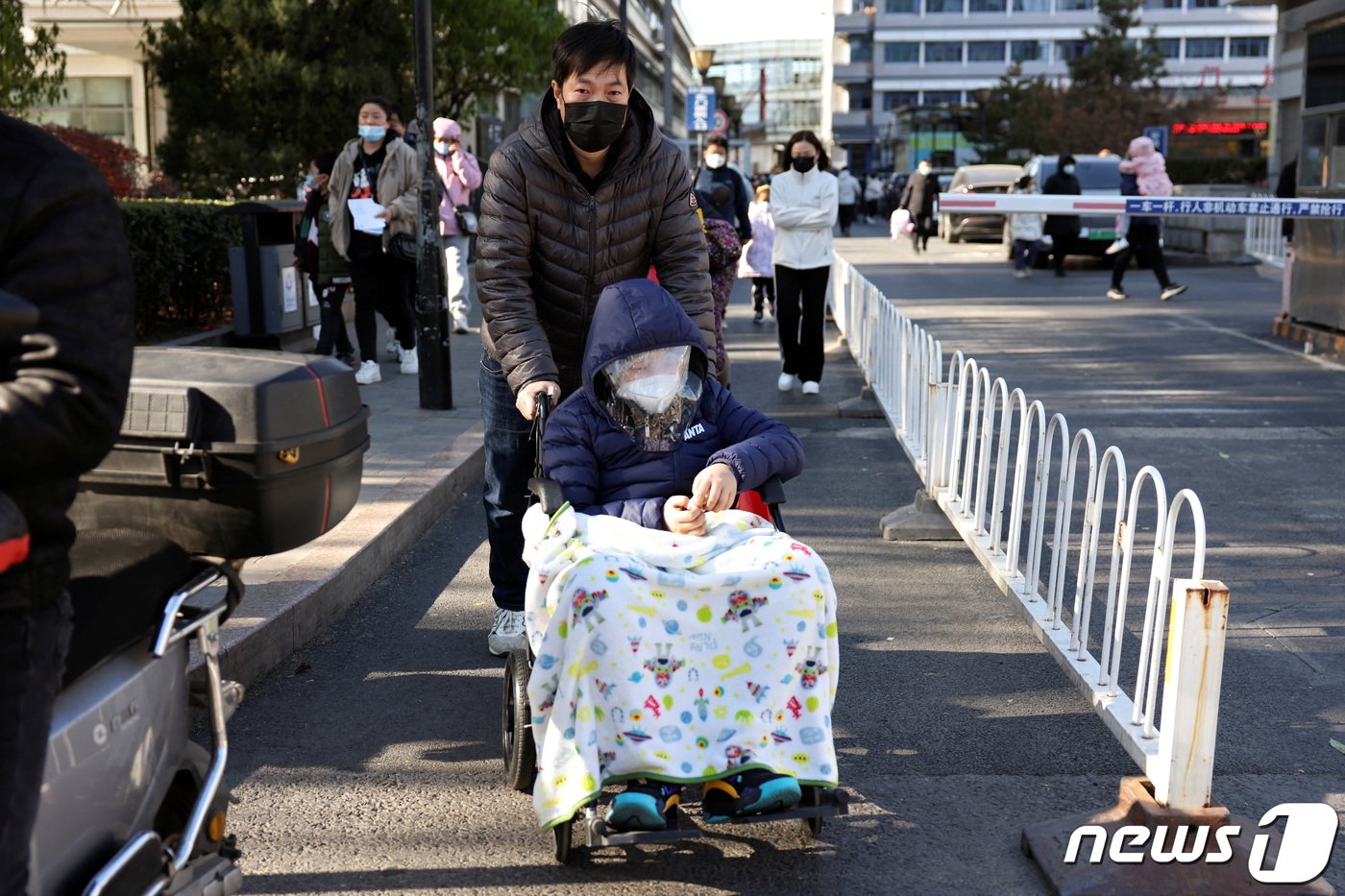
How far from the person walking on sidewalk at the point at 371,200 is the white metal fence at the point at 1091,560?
366 centimetres

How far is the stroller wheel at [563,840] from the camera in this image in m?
3.50

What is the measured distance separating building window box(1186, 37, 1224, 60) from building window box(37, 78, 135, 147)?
96.0 m

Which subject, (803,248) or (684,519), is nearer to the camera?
(684,519)

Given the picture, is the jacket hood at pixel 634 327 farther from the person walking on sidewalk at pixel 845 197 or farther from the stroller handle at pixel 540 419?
the person walking on sidewalk at pixel 845 197

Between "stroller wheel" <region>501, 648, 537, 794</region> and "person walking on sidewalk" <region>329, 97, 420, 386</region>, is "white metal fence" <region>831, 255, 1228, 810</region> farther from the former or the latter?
"person walking on sidewalk" <region>329, 97, 420, 386</region>

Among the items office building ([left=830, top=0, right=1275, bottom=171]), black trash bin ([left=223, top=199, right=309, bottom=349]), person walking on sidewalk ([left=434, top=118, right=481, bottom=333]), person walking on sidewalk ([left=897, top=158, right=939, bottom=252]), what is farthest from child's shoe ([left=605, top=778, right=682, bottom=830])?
office building ([left=830, top=0, right=1275, bottom=171])

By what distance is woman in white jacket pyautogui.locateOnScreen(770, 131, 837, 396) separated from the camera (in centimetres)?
1082

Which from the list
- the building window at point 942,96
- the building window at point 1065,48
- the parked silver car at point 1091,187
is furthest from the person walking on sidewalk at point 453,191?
the building window at point 942,96

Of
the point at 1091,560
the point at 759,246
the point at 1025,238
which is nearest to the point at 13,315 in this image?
the point at 1091,560

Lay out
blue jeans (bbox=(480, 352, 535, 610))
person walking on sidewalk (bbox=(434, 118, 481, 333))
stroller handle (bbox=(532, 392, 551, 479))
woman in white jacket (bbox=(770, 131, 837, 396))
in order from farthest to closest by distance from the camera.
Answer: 1. person walking on sidewalk (bbox=(434, 118, 481, 333))
2. woman in white jacket (bbox=(770, 131, 837, 396))
3. blue jeans (bbox=(480, 352, 535, 610))
4. stroller handle (bbox=(532, 392, 551, 479))

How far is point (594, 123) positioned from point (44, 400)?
247 cm

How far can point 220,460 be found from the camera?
2891mm

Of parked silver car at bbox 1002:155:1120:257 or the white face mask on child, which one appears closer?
the white face mask on child

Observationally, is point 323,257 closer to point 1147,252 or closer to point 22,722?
point 22,722
